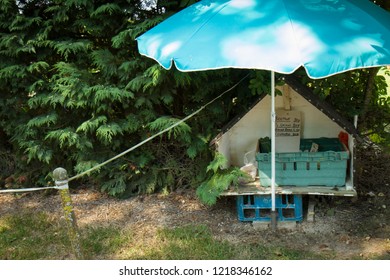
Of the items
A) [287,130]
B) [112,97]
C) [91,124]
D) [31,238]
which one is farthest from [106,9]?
[31,238]

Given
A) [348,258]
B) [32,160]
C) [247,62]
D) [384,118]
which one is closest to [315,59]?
[247,62]

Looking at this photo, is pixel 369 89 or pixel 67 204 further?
pixel 369 89

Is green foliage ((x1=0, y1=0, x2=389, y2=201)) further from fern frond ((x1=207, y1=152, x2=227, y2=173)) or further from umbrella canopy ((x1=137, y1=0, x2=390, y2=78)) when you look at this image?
umbrella canopy ((x1=137, y1=0, x2=390, y2=78))

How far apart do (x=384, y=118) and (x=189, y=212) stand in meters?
2.86

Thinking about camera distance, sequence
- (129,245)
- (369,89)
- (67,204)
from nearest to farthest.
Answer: (67,204) < (129,245) < (369,89)

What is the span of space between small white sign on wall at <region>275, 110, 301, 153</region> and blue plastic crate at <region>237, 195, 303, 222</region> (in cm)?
68

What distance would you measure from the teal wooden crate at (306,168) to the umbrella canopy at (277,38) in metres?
1.42

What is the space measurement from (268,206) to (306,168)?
0.57 meters

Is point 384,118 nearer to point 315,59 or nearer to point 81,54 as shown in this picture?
point 315,59

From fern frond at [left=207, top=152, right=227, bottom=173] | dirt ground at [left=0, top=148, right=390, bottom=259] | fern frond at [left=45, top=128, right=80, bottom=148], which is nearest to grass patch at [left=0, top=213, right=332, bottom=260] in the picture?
dirt ground at [left=0, top=148, right=390, bottom=259]

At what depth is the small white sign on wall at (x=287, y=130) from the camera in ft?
16.2

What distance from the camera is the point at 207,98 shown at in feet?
16.1

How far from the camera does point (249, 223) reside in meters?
4.46

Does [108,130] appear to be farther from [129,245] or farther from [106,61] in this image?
[129,245]
